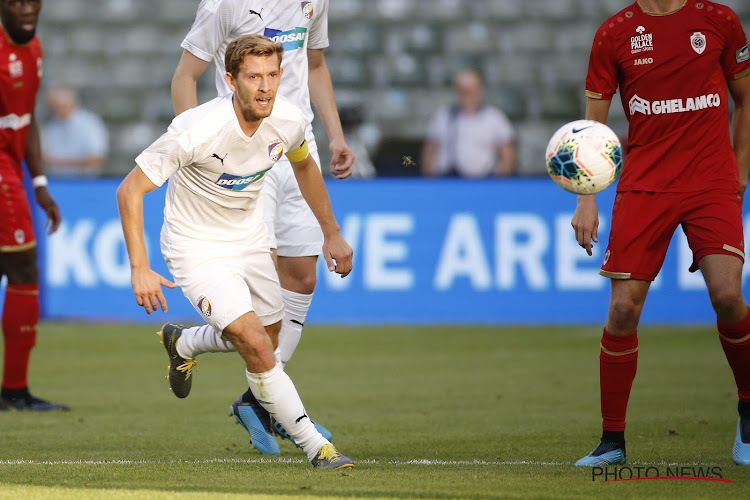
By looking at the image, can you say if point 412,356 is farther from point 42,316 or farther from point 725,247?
point 725,247

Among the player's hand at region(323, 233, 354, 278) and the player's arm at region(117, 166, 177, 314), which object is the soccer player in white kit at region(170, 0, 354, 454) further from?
the player's arm at region(117, 166, 177, 314)

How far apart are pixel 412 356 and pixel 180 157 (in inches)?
230

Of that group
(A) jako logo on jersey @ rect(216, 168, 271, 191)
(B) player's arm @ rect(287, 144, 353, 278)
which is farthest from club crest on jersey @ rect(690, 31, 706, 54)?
(A) jako logo on jersey @ rect(216, 168, 271, 191)

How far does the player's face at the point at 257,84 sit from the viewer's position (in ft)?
17.1

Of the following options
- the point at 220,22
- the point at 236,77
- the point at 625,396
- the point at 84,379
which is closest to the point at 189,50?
the point at 220,22

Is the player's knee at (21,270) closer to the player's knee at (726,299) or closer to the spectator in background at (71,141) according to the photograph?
the player's knee at (726,299)

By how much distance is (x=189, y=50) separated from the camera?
6.25m

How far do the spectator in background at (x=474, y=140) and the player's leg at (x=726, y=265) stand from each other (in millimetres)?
8610

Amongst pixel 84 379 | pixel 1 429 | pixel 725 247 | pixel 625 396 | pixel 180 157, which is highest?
pixel 180 157

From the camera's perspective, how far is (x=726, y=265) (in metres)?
5.36

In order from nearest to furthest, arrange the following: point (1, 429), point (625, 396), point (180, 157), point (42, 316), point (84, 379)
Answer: point (180, 157) < point (625, 396) < point (1, 429) < point (84, 379) < point (42, 316)

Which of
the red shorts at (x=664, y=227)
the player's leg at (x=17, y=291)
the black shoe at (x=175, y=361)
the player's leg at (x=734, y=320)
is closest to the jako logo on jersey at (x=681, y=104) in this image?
the red shorts at (x=664, y=227)

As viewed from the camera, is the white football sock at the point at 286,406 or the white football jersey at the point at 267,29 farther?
the white football jersey at the point at 267,29

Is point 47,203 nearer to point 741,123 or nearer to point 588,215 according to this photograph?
point 588,215
